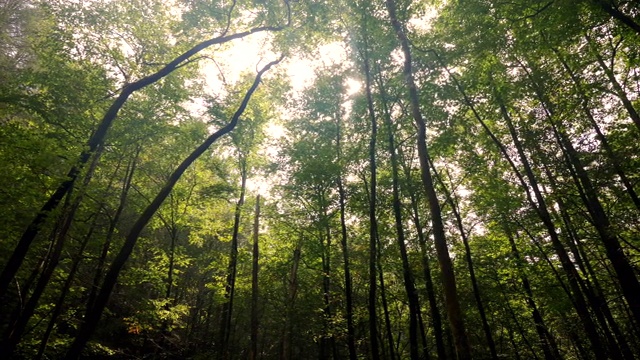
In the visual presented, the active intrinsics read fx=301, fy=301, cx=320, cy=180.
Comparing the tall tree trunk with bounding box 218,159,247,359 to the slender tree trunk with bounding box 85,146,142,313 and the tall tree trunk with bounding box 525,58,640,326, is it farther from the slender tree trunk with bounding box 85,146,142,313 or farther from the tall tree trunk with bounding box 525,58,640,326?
the tall tree trunk with bounding box 525,58,640,326

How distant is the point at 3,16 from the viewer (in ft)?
58.9

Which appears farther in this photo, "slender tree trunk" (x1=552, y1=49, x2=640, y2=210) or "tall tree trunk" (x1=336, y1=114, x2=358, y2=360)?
"tall tree trunk" (x1=336, y1=114, x2=358, y2=360)

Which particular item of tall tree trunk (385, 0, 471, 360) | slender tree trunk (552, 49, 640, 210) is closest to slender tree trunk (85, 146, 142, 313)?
tall tree trunk (385, 0, 471, 360)

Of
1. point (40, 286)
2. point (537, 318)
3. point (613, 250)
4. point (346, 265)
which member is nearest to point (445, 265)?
point (346, 265)

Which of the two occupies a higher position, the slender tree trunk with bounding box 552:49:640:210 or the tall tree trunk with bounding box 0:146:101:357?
the slender tree trunk with bounding box 552:49:640:210

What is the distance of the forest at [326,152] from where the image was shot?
8516 millimetres

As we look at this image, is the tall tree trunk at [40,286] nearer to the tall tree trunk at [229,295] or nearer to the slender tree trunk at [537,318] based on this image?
the tall tree trunk at [229,295]

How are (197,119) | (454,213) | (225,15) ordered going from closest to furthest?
(225,15) < (197,119) < (454,213)

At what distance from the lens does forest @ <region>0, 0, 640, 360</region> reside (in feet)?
27.9

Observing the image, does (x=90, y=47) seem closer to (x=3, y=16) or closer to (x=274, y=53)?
(x=274, y=53)

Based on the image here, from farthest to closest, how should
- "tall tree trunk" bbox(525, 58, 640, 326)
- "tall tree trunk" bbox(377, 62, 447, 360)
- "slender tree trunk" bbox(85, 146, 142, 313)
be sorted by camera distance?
1. "slender tree trunk" bbox(85, 146, 142, 313)
2. "tall tree trunk" bbox(377, 62, 447, 360)
3. "tall tree trunk" bbox(525, 58, 640, 326)

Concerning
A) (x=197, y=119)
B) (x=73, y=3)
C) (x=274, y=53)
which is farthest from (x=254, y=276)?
(x=73, y=3)

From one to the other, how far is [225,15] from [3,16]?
1713 centimetres

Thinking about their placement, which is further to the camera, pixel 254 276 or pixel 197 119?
pixel 254 276
